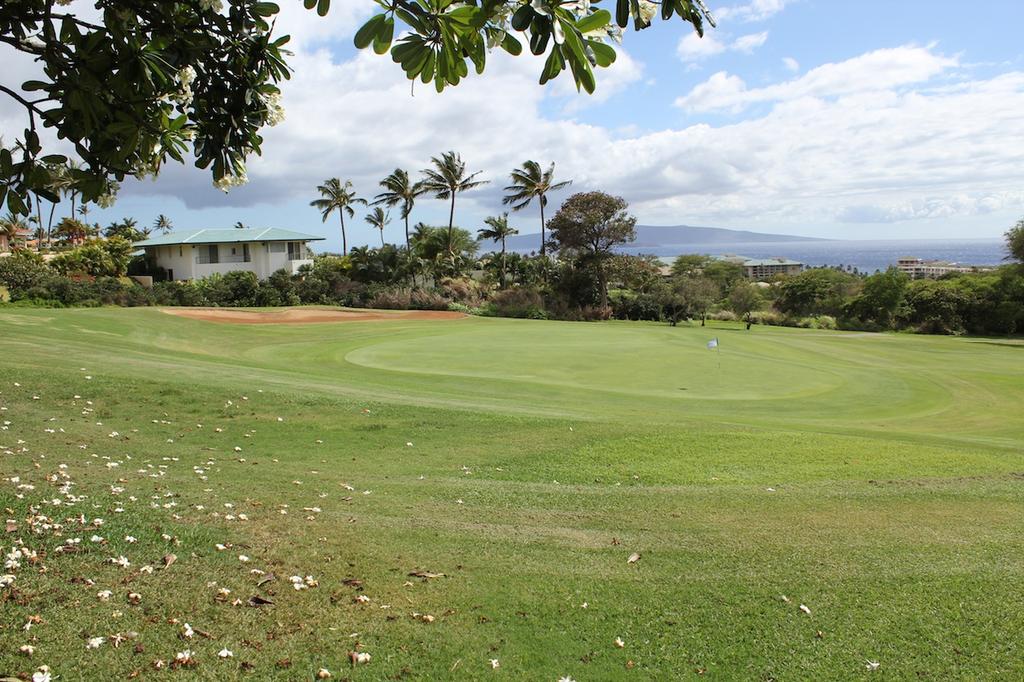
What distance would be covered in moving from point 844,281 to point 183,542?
75074 millimetres

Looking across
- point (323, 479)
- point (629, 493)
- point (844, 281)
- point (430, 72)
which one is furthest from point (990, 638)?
point (844, 281)

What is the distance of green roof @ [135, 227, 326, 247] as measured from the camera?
64688 millimetres

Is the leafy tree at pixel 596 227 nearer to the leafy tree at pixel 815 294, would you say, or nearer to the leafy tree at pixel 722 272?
the leafy tree at pixel 815 294

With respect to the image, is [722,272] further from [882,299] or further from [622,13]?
[622,13]

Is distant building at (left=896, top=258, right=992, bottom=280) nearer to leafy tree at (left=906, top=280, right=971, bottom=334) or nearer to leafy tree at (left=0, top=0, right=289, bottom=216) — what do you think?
leafy tree at (left=906, top=280, right=971, bottom=334)

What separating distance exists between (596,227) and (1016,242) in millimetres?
31268

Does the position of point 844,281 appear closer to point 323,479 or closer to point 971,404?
point 971,404

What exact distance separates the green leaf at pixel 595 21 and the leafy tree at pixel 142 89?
7.18 ft

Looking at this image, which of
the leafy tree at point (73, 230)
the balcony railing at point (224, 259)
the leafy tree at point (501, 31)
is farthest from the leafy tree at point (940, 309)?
the leafy tree at point (73, 230)

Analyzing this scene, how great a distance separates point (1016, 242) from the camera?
54.2 metres

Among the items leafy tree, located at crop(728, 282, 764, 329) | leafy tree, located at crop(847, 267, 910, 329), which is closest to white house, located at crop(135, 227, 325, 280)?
leafy tree, located at crop(728, 282, 764, 329)

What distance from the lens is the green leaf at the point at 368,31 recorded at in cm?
366

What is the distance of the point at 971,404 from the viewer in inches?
778

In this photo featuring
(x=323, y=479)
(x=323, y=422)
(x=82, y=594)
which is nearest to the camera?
(x=82, y=594)
